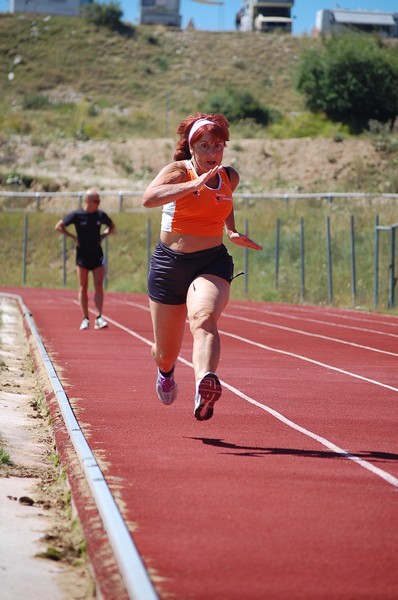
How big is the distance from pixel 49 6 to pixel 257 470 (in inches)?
3849

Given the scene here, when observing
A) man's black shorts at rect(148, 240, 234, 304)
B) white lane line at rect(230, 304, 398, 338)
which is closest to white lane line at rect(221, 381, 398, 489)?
man's black shorts at rect(148, 240, 234, 304)

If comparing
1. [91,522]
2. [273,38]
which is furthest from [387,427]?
[273,38]

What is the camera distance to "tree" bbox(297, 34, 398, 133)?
203 ft

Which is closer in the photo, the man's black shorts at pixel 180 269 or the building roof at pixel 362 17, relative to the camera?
the man's black shorts at pixel 180 269

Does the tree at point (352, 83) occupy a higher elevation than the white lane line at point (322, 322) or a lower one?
higher

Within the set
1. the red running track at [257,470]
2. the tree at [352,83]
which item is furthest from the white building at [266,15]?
the red running track at [257,470]

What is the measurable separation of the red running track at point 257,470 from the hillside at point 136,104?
34.8m

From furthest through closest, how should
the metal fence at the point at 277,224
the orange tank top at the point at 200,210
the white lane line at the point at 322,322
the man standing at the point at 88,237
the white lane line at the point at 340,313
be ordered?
the metal fence at the point at 277,224 < the white lane line at the point at 340,313 < the white lane line at the point at 322,322 < the man standing at the point at 88,237 < the orange tank top at the point at 200,210

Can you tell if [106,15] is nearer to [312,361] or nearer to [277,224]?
[277,224]

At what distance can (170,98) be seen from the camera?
80.8m

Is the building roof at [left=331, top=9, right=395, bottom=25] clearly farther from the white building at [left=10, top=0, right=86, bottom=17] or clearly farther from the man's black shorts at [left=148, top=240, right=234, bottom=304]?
the man's black shorts at [left=148, top=240, right=234, bottom=304]

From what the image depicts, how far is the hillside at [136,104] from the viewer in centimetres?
5350

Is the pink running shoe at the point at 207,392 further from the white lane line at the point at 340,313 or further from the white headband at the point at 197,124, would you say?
Result: the white lane line at the point at 340,313

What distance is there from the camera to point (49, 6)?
331 ft
